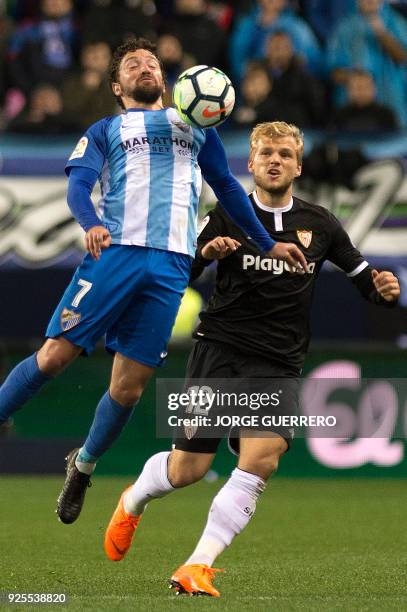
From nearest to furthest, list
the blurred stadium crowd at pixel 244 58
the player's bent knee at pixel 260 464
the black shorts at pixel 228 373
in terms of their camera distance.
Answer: the player's bent knee at pixel 260 464 < the black shorts at pixel 228 373 < the blurred stadium crowd at pixel 244 58

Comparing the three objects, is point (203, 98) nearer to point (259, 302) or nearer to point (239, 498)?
point (259, 302)

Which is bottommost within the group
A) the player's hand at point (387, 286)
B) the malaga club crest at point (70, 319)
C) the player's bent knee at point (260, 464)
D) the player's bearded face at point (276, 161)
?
the player's bent knee at point (260, 464)

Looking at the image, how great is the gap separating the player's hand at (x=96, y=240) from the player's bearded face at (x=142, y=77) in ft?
2.97

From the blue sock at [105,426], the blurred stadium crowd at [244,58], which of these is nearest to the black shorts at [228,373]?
the blue sock at [105,426]

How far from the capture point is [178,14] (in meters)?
13.7

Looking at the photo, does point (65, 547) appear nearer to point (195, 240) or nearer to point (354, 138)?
point (195, 240)

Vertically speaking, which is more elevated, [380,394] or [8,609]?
[8,609]

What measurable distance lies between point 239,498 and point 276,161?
5.12ft

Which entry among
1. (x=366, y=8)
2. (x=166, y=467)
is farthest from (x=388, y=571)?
(x=366, y=8)

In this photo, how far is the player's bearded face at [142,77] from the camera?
626 centimetres

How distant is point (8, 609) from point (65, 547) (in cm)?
247

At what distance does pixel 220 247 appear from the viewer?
589 cm

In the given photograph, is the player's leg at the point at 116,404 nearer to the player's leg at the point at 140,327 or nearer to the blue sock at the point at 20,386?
the player's leg at the point at 140,327

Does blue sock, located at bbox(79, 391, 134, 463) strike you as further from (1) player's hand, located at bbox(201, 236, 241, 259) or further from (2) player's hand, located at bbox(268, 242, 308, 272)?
(2) player's hand, located at bbox(268, 242, 308, 272)
